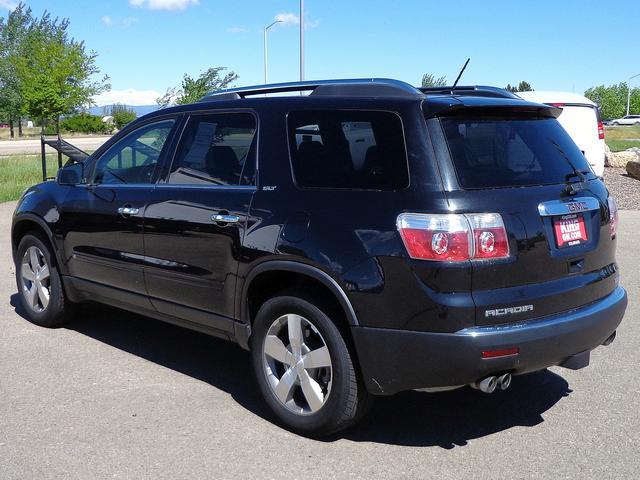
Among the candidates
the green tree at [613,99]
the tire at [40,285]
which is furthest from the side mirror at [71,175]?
the green tree at [613,99]

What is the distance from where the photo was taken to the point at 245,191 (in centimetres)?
440

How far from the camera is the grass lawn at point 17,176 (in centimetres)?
1642

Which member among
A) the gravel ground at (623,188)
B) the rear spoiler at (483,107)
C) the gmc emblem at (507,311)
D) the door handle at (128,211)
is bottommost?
the gravel ground at (623,188)

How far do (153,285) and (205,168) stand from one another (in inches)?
35.0

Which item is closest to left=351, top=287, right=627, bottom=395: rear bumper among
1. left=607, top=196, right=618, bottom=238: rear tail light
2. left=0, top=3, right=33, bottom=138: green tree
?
left=607, top=196, right=618, bottom=238: rear tail light

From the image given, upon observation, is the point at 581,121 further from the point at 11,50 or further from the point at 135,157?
the point at 11,50

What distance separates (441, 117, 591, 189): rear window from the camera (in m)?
3.73

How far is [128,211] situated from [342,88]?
185cm

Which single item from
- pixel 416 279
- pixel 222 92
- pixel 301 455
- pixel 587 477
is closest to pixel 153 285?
pixel 222 92

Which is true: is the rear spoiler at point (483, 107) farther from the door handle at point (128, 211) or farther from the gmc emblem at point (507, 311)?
the door handle at point (128, 211)

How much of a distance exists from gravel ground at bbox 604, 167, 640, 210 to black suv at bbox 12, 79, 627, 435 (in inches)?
438

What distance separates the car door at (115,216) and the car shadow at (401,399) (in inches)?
24.3

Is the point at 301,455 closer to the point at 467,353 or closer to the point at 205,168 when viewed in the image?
the point at 467,353

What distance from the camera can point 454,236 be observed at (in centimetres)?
352
